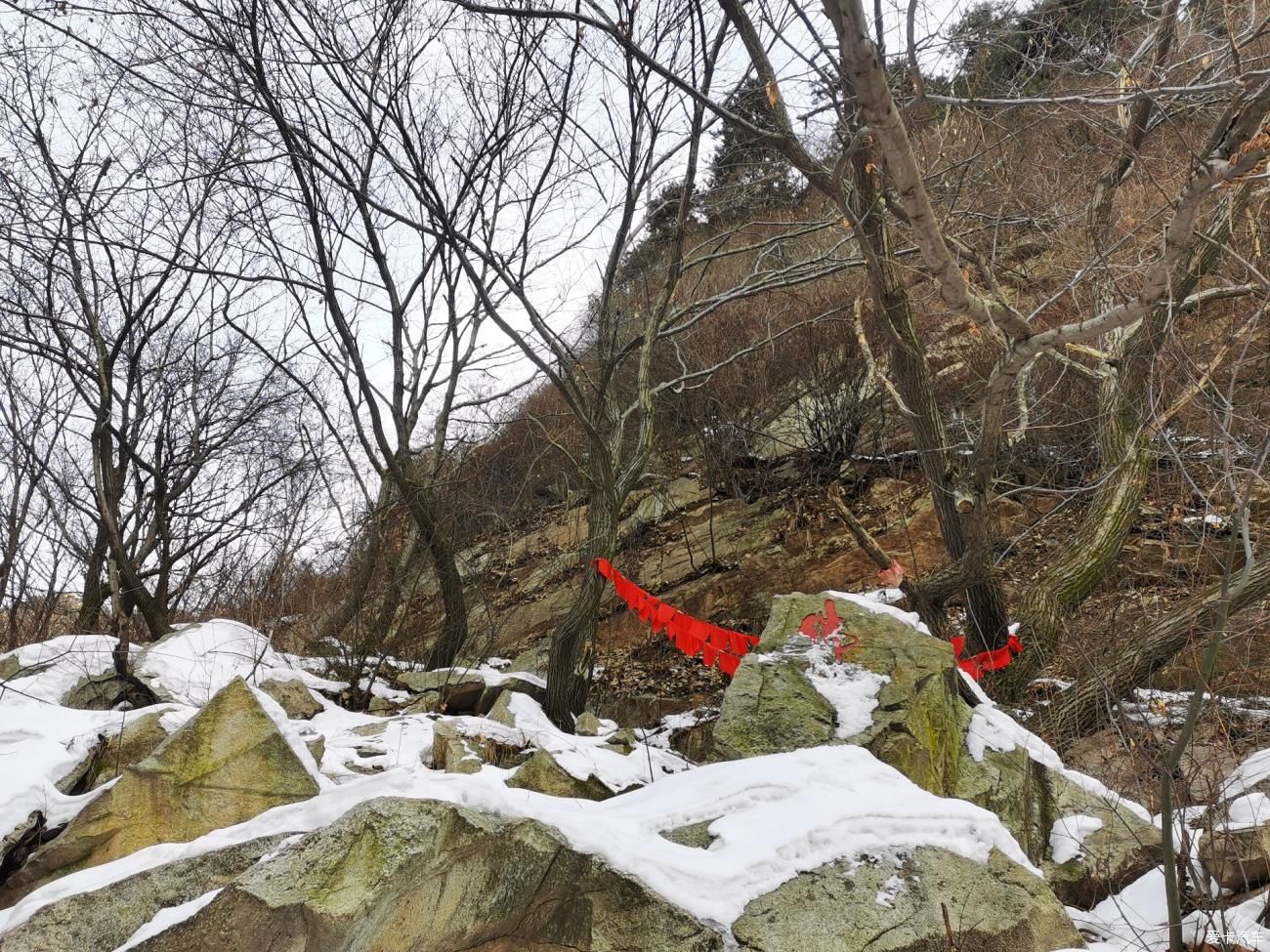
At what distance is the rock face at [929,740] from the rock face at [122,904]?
2.38 metres

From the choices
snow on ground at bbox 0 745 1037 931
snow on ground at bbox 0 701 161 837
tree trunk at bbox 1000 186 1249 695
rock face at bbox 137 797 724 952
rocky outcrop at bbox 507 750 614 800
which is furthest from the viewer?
tree trunk at bbox 1000 186 1249 695

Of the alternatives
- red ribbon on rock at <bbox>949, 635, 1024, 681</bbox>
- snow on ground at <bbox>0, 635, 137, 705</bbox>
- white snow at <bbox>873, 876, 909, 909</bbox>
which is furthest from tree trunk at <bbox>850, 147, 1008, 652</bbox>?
snow on ground at <bbox>0, 635, 137, 705</bbox>

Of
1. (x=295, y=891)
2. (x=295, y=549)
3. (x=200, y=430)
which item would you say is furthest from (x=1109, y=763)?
(x=200, y=430)

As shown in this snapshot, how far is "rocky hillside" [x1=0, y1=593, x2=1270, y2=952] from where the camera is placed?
103 inches

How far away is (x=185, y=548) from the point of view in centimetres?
Result: 954

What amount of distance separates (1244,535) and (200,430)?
10420mm

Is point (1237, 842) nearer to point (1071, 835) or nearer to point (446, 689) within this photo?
point (1071, 835)

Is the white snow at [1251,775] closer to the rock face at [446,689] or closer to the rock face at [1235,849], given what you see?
the rock face at [1235,849]

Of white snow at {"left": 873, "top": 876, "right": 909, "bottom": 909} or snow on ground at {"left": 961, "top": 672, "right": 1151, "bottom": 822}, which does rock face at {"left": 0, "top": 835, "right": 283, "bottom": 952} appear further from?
snow on ground at {"left": 961, "top": 672, "right": 1151, "bottom": 822}

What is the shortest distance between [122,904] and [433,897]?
1066 mm

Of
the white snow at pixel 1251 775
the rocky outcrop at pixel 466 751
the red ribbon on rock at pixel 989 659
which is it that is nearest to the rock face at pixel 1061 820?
the white snow at pixel 1251 775

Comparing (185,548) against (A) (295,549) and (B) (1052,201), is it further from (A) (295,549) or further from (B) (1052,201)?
(B) (1052,201)

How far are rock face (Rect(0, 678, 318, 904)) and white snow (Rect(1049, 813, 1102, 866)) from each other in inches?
135

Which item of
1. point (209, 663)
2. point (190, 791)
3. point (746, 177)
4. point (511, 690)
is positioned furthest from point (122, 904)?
point (746, 177)
